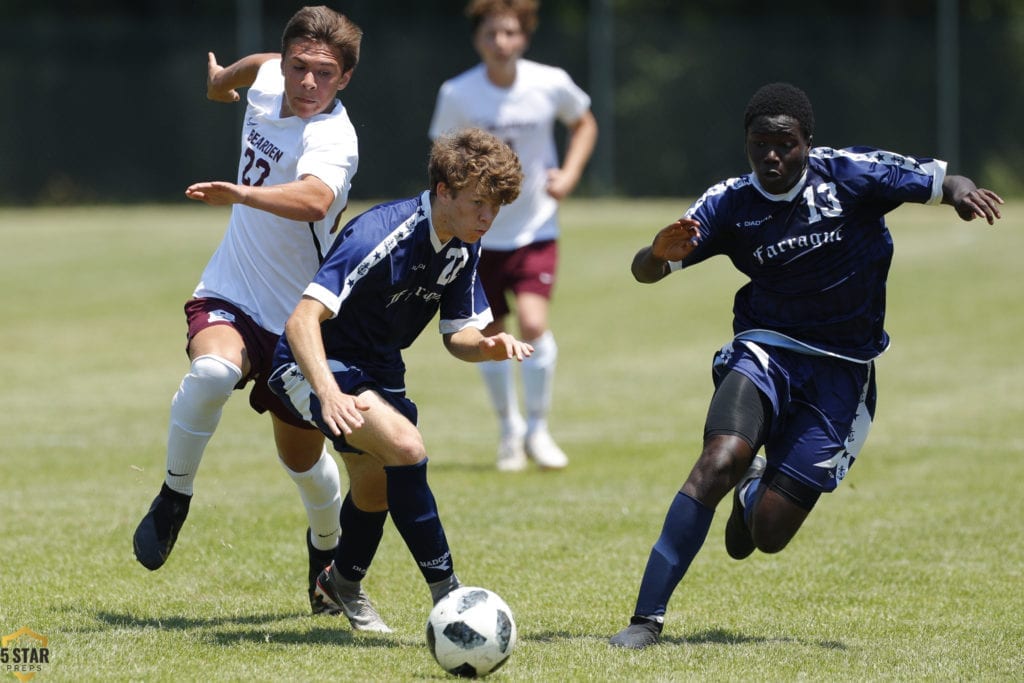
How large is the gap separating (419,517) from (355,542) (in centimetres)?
54

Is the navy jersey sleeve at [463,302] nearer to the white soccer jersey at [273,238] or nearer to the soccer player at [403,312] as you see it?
the soccer player at [403,312]

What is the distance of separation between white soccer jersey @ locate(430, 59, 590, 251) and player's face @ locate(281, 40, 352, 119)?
148 inches

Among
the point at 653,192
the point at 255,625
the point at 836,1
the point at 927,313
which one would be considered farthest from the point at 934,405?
the point at 836,1

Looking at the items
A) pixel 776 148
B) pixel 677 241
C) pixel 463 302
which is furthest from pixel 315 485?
pixel 776 148

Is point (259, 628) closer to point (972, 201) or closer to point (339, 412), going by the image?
point (339, 412)

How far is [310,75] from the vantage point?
5.39 metres

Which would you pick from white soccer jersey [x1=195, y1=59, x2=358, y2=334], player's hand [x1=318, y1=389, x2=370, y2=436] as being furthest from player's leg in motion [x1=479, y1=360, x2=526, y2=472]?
player's hand [x1=318, y1=389, x2=370, y2=436]

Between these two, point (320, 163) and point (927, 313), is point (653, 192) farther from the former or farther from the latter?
point (320, 163)

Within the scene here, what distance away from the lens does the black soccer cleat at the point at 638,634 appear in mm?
4918

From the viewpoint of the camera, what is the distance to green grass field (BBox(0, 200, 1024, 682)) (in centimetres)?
493

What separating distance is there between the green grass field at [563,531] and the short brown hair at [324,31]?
203 centimetres

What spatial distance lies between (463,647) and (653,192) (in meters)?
22.7

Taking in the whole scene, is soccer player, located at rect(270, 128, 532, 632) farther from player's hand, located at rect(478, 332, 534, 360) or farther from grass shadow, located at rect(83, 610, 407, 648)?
grass shadow, located at rect(83, 610, 407, 648)

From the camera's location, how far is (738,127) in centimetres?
2698
